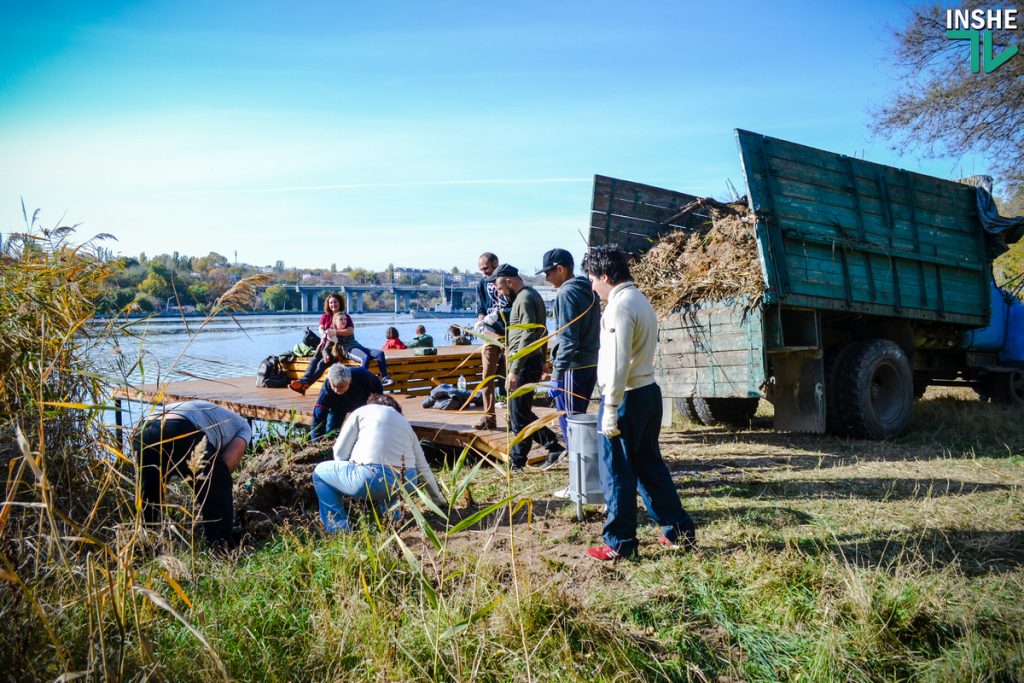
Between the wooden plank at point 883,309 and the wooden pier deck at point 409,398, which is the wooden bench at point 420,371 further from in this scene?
the wooden plank at point 883,309

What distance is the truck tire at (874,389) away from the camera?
666 cm

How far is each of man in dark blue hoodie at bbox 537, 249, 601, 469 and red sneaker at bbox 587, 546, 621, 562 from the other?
4.64ft

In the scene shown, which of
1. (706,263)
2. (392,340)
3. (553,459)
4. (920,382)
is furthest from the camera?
(392,340)

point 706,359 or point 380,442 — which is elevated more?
point 706,359

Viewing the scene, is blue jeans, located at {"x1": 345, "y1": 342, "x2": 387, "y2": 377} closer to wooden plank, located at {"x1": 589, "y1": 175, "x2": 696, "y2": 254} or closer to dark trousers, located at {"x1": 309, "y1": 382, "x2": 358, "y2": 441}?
dark trousers, located at {"x1": 309, "y1": 382, "x2": 358, "y2": 441}

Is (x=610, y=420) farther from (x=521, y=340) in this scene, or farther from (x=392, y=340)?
(x=392, y=340)

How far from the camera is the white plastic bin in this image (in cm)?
429

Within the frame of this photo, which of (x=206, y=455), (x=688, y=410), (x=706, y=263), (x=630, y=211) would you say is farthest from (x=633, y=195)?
(x=206, y=455)

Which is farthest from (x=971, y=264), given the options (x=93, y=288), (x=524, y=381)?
(x=93, y=288)

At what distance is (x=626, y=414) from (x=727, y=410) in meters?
5.03

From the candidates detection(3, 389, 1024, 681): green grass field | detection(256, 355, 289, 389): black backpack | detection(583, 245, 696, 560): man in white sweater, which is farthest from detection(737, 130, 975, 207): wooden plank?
detection(256, 355, 289, 389): black backpack

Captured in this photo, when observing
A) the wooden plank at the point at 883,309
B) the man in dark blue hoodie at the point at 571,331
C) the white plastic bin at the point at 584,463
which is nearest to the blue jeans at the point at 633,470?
the white plastic bin at the point at 584,463

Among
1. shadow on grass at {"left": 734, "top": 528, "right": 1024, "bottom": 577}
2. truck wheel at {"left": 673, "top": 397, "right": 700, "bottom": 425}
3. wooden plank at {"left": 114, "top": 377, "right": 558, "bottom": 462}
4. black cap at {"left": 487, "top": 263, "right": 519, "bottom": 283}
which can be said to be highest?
black cap at {"left": 487, "top": 263, "right": 519, "bottom": 283}

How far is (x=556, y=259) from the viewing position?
17.6 feet
